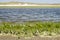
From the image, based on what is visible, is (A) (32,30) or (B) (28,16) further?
(B) (28,16)

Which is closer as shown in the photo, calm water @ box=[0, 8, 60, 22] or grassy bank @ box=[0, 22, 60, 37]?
grassy bank @ box=[0, 22, 60, 37]

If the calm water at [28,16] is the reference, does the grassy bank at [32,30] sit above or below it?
above

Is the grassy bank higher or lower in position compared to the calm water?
higher

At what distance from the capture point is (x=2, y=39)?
521 inches

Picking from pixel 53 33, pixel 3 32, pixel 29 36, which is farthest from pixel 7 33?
pixel 53 33

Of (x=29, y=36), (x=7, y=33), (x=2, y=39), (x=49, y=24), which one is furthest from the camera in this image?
(x=49, y=24)

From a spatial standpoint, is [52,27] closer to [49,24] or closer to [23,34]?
[49,24]

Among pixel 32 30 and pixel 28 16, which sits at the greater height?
pixel 32 30

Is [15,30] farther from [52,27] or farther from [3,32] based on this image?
[52,27]

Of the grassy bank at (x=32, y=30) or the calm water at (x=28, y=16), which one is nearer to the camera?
the grassy bank at (x=32, y=30)

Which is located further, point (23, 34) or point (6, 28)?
point (6, 28)

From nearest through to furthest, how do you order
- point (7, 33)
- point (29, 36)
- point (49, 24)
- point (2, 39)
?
point (2, 39) → point (29, 36) → point (7, 33) → point (49, 24)

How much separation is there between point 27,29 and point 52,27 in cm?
169

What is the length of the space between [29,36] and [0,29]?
2.38 metres
